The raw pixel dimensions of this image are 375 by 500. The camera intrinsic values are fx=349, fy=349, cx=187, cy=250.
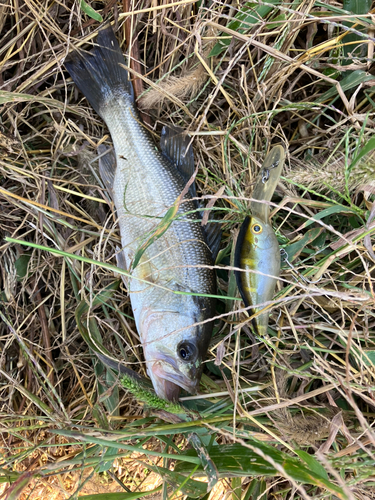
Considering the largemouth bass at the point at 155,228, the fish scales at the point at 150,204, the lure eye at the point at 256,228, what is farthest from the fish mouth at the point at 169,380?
the lure eye at the point at 256,228

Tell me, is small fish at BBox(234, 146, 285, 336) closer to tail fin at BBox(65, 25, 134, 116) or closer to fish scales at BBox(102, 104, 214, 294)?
fish scales at BBox(102, 104, 214, 294)

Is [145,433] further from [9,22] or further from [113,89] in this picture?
[9,22]

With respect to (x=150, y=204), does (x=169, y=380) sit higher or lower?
lower

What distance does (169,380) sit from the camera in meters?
1.76

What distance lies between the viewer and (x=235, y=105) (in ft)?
6.62

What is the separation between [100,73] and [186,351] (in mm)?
1630

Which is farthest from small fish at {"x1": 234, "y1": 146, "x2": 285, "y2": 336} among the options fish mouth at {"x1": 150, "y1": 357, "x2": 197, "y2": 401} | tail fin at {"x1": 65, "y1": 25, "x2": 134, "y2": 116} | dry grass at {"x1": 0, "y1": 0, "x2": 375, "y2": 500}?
tail fin at {"x1": 65, "y1": 25, "x2": 134, "y2": 116}

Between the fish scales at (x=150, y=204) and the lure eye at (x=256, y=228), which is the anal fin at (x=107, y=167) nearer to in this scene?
the fish scales at (x=150, y=204)

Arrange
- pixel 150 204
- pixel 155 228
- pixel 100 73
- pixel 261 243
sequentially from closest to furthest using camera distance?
pixel 261 243 → pixel 155 228 → pixel 150 204 → pixel 100 73

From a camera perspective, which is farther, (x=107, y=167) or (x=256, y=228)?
(x=107, y=167)

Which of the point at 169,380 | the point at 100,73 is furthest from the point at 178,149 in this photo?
the point at 169,380

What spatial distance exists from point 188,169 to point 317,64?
3.03 ft

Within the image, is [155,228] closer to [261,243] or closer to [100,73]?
→ [261,243]

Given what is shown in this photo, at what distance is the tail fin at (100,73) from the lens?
202cm
